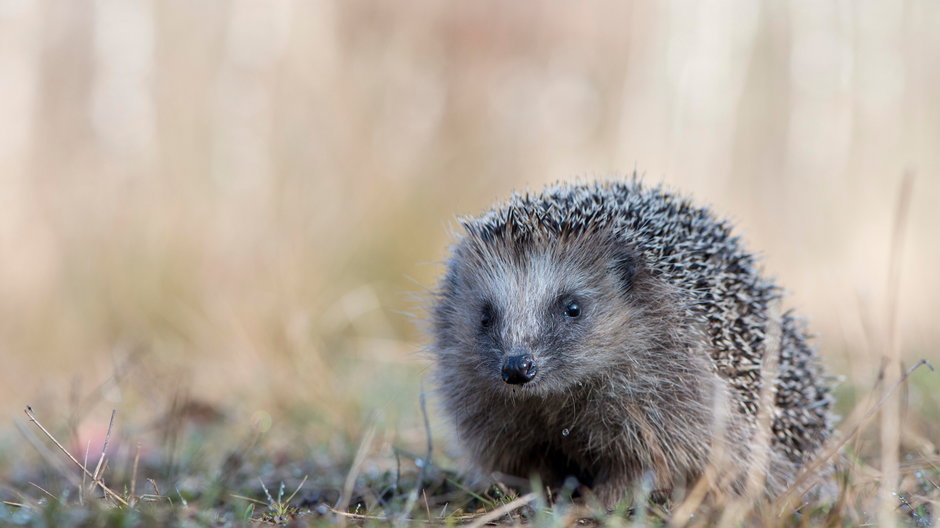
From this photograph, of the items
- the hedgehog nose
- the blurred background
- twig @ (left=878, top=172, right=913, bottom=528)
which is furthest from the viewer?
the blurred background

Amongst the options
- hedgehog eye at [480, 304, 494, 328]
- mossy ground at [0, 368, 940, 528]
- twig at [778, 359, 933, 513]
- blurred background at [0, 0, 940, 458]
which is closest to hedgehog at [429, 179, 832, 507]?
hedgehog eye at [480, 304, 494, 328]

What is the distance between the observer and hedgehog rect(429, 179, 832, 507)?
3662 millimetres

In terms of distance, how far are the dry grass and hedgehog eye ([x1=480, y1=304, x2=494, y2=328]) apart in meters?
0.73

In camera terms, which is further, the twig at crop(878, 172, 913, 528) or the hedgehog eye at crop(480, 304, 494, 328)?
the hedgehog eye at crop(480, 304, 494, 328)

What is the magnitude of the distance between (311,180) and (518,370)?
5.46 meters

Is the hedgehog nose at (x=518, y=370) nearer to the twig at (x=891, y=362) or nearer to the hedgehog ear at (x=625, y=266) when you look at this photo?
the hedgehog ear at (x=625, y=266)

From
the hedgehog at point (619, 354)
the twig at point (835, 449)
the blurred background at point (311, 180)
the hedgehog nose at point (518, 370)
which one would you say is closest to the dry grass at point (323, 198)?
the blurred background at point (311, 180)

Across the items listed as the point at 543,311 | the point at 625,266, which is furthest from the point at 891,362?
the point at 543,311

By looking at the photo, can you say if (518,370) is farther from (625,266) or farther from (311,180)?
(311,180)

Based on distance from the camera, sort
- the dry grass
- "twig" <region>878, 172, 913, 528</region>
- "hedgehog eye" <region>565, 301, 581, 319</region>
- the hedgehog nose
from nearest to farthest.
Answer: "twig" <region>878, 172, 913, 528</region>
the hedgehog nose
"hedgehog eye" <region>565, 301, 581, 319</region>
the dry grass

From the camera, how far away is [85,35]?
11898 millimetres

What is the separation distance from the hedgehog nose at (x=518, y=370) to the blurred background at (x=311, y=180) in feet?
6.36

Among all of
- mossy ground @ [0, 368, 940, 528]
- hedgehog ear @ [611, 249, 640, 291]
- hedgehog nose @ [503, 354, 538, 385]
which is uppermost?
hedgehog ear @ [611, 249, 640, 291]

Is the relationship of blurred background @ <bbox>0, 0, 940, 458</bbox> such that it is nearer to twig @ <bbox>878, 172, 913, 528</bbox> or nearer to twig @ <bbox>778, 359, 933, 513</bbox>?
twig @ <bbox>878, 172, 913, 528</bbox>
